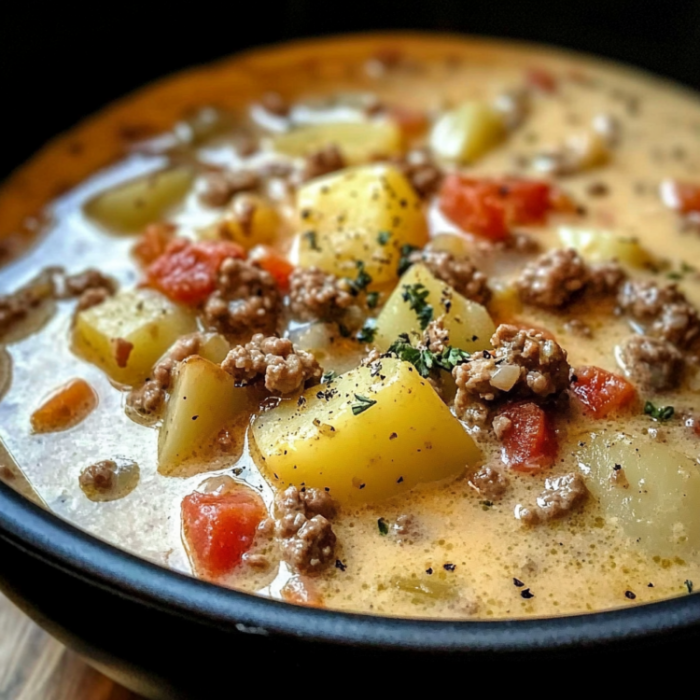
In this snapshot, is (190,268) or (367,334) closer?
(367,334)

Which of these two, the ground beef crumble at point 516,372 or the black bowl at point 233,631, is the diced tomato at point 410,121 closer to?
the ground beef crumble at point 516,372

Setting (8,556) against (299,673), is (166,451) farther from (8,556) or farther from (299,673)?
(299,673)

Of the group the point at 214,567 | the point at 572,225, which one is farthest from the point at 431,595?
the point at 572,225

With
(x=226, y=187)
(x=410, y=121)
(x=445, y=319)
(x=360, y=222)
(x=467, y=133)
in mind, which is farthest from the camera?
(x=410, y=121)

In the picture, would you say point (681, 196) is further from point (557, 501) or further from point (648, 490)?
point (557, 501)

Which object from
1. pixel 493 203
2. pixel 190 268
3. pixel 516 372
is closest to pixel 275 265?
pixel 190 268

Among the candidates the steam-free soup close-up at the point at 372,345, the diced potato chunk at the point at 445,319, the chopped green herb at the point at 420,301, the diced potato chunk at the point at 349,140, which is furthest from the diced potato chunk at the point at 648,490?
the diced potato chunk at the point at 349,140

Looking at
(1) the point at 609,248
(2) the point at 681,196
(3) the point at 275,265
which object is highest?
(3) the point at 275,265
